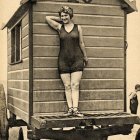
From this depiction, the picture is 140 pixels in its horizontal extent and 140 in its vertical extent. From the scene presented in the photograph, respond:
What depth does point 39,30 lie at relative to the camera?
6789 mm

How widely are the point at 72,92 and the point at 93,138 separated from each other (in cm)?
92

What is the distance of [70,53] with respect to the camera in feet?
21.8

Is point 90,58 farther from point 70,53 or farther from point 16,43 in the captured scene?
point 16,43

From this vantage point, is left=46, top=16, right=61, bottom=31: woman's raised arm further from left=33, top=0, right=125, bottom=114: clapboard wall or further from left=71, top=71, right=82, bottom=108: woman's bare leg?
left=71, top=71, right=82, bottom=108: woman's bare leg

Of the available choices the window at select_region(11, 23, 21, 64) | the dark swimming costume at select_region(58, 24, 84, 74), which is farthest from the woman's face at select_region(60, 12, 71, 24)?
the window at select_region(11, 23, 21, 64)

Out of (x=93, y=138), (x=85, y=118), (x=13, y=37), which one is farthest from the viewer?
(x=13, y=37)

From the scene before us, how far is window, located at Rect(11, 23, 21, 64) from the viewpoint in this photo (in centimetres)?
897

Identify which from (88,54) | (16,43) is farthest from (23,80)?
(16,43)

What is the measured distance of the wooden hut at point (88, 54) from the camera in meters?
6.80

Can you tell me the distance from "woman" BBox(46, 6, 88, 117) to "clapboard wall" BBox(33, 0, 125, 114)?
199 millimetres

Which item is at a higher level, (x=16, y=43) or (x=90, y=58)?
(x=16, y=43)

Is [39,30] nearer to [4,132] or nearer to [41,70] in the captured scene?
[41,70]

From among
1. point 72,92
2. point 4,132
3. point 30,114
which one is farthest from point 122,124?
point 4,132

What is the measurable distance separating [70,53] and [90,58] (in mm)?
649
